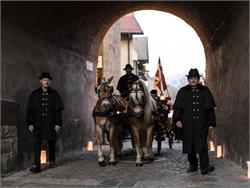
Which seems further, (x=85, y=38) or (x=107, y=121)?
(x=85, y=38)

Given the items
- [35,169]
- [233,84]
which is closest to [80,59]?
[233,84]

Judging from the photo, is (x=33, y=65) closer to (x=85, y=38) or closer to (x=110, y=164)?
(x=110, y=164)

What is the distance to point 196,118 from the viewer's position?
33.2 feet

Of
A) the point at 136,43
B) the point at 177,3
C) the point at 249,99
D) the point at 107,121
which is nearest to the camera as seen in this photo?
the point at 249,99

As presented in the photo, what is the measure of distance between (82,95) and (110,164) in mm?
5470

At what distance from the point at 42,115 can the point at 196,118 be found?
3314mm

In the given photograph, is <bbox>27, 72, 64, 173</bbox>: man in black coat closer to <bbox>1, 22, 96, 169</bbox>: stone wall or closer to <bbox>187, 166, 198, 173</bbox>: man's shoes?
<bbox>1, 22, 96, 169</bbox>: stone wall

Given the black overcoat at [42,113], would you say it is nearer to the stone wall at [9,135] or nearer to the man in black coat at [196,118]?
the stone wall at [9,135]

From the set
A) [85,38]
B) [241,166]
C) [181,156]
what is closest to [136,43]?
[85,38]

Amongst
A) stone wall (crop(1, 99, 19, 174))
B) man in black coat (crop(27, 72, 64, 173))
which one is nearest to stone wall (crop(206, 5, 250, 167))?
man in black coat (crop(27, 72, 64, 173))

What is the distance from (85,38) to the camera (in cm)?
1681

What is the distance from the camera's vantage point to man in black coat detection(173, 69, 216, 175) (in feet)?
33.0

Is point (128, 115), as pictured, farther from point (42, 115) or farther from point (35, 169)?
point (35, 169)

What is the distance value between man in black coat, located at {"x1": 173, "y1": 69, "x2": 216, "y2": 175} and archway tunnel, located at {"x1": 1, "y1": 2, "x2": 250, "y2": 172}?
733 millimetres
